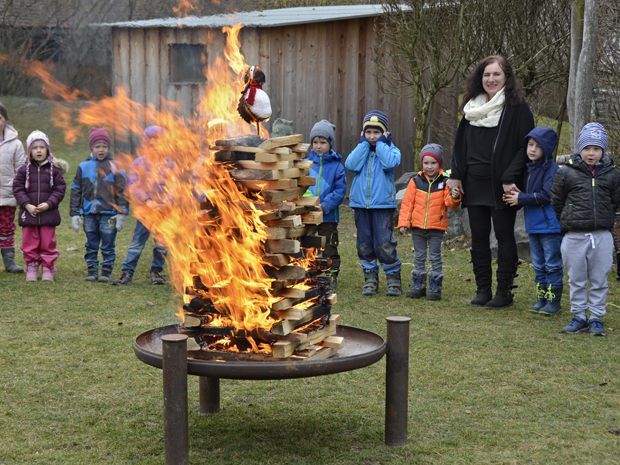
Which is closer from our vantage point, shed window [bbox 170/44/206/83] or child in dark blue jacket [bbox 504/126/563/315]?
child in dark blue jacket [bbox 504/126/563/315]

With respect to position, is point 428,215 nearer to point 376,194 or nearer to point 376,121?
point 376,194

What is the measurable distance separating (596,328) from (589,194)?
3.79 feet

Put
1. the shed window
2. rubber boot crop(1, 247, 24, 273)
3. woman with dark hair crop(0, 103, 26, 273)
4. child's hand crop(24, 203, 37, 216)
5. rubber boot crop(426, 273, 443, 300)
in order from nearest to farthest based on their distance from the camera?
rubber boot crop(426, 273, 443, 300) → child's hand crop(24, 203, 37, 216) → woman with dark hair crop(0, 103, 26, 273) → rubber boot crop(1, 247, 24, 273) → the shed window

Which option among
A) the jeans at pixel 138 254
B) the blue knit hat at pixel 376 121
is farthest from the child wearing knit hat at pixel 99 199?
the blue knit hat at pixel 376 121

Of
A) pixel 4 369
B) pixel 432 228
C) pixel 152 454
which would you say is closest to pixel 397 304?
pixel 432 228

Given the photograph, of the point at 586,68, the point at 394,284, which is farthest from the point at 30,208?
the point at 586,68

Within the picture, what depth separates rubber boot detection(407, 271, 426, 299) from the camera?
10.1m

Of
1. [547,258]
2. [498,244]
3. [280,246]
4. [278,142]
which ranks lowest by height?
[547,258]

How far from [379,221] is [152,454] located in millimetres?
5336

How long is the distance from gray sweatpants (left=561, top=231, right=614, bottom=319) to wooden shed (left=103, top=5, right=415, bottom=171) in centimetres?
1018

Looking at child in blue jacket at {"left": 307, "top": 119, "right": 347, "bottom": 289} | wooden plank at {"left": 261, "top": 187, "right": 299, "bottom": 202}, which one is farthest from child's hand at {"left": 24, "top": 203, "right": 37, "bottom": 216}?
wooden plank at {"left": 261, "top": 187, "right": 299, "bottom": 202}

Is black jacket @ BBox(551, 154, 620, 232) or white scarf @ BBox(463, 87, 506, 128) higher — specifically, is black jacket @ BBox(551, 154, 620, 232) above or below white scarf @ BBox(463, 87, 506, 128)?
below

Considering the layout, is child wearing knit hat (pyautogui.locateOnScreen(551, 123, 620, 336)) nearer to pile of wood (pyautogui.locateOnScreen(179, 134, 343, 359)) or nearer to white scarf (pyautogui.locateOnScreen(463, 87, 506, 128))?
white scarf (pyautogui.locateOnScreen(463, 87, 506, 128))

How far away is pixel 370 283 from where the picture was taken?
10281mm
